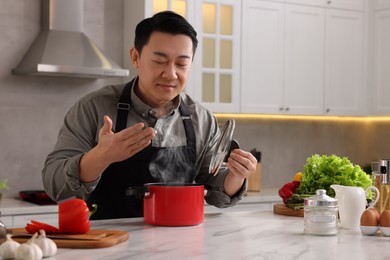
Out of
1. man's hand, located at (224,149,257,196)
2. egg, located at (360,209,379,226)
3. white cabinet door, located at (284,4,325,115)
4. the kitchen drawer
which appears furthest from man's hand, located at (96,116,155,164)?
white cabinet door, located at (284,4,325,115)

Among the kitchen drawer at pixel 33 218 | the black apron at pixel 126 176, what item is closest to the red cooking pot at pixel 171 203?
the black apron at pixel 126 176

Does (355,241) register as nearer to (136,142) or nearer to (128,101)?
(136,142)

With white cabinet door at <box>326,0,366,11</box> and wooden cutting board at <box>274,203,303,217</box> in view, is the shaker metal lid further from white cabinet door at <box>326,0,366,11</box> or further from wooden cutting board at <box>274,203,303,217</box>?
white cabinet door at <box>326,0,366,11</box>

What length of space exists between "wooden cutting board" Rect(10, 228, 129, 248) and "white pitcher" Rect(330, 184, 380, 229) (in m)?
0.80

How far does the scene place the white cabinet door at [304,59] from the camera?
17.5 ft

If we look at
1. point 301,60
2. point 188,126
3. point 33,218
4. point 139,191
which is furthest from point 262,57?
point 139,191

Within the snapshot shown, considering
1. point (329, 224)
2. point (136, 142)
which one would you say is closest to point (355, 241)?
point (329, 224)

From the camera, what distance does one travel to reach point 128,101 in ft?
9.17

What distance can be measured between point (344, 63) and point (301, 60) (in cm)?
45

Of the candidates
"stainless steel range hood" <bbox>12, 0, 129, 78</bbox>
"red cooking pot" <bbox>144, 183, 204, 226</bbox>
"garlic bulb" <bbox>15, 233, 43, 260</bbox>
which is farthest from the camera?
"stainless steel range hood" <bbox>12, 0, 129, 78</bbox>

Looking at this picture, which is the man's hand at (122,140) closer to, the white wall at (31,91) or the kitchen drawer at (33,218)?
the kitchen drawer at (33,218)

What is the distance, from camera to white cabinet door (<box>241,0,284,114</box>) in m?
5.12

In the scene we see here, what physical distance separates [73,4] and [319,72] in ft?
6.66

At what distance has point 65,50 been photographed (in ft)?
14.7
